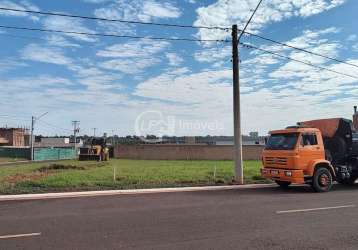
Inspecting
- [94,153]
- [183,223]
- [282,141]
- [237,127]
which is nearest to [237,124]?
[237,127]

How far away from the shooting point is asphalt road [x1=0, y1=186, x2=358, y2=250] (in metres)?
7.98

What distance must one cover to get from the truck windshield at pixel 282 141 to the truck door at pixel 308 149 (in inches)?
12.2

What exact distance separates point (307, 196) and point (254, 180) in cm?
684

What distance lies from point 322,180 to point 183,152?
163 ft

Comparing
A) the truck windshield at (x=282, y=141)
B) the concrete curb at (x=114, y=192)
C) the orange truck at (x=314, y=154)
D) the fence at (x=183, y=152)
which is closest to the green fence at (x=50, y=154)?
the fence at (x=183, y=152)

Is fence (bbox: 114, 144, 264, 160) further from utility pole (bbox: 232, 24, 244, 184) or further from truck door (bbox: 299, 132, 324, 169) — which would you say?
truck door (bbox: 299, 132, 324, 169)

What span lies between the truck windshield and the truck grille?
43 cm

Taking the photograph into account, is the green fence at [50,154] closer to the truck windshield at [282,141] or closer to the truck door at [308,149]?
the truck windshield at [282,141]

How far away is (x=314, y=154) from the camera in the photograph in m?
17.2

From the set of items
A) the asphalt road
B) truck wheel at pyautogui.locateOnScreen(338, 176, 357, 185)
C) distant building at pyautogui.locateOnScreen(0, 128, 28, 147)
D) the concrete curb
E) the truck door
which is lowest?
the asphalt road

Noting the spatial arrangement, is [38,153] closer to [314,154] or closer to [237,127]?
[237,127]

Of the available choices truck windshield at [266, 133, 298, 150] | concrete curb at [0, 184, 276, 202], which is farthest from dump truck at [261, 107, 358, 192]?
concrete curb at [0, 184, 276, 202]

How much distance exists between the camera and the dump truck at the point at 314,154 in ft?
55.2

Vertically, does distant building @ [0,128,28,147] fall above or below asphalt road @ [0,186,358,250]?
above
